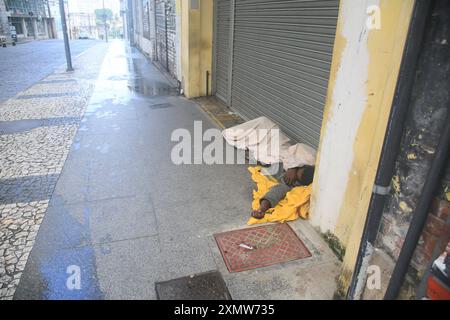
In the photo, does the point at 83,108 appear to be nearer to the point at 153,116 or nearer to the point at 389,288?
the point at 153,116

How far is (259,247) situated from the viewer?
10.9 ft

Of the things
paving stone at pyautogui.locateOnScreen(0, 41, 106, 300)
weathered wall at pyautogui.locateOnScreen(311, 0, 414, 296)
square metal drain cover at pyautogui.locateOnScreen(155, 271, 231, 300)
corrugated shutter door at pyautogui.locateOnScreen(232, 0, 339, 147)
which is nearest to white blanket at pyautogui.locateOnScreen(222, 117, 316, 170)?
corrugated shutter door at pyautogui.locateOnScreen(232, 0, 339, 147)

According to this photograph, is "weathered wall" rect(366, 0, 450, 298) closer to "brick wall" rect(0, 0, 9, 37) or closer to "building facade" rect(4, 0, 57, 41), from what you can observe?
"brick wall" rect(0, 0, 9, 37)

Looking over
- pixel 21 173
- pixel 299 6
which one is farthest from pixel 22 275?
pixel 299 6

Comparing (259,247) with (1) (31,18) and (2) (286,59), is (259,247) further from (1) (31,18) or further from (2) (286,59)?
(1) (31,18)

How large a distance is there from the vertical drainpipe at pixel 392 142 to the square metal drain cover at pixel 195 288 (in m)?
1.05

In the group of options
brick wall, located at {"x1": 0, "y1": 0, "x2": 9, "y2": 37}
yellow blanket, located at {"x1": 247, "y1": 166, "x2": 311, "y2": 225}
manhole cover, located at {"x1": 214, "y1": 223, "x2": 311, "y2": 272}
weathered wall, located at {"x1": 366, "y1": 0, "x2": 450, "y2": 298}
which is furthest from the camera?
brick wall, located at {"x1": 0, "y1": 0, "x2": 9, "y2": 37}

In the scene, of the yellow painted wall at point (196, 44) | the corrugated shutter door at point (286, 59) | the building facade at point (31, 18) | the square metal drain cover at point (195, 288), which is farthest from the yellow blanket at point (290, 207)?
the building facade at point (31, 18)

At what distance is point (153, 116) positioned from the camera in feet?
25.6

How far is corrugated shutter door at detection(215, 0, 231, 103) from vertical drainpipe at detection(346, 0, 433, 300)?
683cm

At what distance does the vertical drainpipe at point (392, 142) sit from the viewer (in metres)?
1.81

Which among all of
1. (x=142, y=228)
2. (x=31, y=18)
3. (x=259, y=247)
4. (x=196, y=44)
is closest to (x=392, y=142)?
(x=259, y=247)

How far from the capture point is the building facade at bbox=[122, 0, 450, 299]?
1.87 metres

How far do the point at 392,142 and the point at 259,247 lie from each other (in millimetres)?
1779
